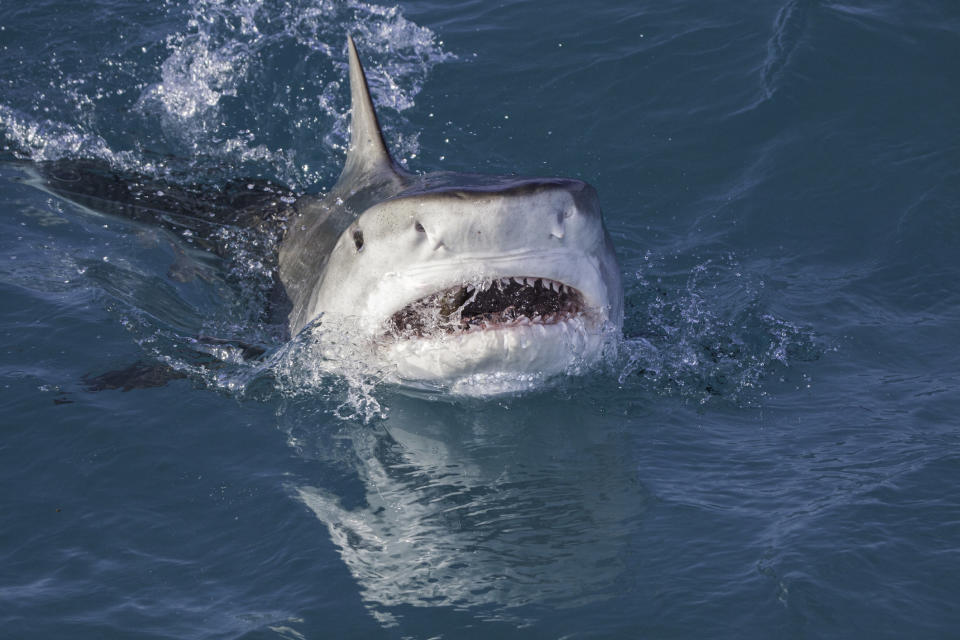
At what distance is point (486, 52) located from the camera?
8102 millimetres

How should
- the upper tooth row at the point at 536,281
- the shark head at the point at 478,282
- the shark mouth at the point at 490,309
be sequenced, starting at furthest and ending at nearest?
the shark mouth at the point at 490,309
the upper tooth row at the point at 536,281
the shark head at the point at 478,282

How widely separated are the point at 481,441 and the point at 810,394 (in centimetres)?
142

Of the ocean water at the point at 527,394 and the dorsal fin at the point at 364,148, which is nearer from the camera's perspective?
the ocean water at the point at 527,394

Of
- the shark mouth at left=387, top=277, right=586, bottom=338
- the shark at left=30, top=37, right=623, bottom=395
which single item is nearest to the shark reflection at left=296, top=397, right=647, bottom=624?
the shark at left=30, top=37, right=623, bottom=395

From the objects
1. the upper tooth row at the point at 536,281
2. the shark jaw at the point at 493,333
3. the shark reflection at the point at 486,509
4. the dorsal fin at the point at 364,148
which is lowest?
the shark reflection at the point at 486,509

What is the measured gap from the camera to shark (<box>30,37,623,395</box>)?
10.4 ft

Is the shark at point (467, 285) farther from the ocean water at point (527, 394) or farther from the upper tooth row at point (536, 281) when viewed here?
the ocean water at point (527, 394)

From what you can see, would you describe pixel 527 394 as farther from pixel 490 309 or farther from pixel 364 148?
pixel 364 148

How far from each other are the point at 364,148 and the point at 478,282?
1937mm

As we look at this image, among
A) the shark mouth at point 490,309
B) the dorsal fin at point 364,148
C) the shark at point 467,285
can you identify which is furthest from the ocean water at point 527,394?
the dorsal fin at point 364,148

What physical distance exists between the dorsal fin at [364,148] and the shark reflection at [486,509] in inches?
45.2

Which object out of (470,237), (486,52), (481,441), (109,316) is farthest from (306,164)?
(470,237)

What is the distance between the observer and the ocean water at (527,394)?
2.99 m

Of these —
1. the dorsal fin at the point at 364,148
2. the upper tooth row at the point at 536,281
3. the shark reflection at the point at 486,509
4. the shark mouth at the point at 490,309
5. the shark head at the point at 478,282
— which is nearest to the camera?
the shark reflection at the point at 486,509
